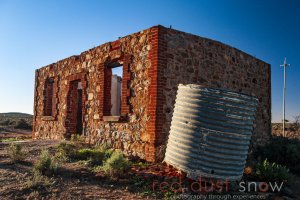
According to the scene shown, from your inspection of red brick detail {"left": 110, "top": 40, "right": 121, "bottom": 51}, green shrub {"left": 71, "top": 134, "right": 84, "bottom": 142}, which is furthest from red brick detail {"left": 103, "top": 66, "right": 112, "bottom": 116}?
green shrub {"left": 71, "top": 134, "right": 84, "bottom": 142}

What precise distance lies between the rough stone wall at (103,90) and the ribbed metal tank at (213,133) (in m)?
2.25

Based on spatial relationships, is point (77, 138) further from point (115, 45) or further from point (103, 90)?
point (115, 45)

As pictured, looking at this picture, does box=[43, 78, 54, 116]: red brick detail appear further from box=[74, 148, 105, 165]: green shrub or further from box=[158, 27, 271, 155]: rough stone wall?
box=[158, 27, 271, 155]: rough stone wall

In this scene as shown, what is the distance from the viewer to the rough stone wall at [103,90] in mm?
7523

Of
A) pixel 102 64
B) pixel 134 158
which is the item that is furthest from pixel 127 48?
pixel 134 158

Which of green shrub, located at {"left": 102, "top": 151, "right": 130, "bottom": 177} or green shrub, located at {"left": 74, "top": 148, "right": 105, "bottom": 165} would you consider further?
green shrub, located at {"left": 74, "top": 148, "right": 105, "bottom": 165}

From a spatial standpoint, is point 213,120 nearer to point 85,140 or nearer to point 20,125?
point 85,140

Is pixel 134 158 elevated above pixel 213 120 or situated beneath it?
situated beneath

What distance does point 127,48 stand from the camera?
821 cm

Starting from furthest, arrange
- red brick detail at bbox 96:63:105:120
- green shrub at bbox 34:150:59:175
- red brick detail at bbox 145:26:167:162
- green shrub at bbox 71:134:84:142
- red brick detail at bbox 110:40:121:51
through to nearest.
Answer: green shrub at bbox 71:134:84:142
red brick detail at bbox 96:63:105:120
red brick detail at bbox 110:40:121:51
red brick detail at bbox 145:26:167:162
green shrub at bbox 34:150:59:175

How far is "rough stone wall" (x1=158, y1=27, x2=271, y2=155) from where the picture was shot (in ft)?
23.8

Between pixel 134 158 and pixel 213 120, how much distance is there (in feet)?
9.99

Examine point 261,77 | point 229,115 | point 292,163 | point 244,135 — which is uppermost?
point 261,77

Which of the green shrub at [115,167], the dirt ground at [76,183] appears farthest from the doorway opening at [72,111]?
the green shrub at [115,167]
